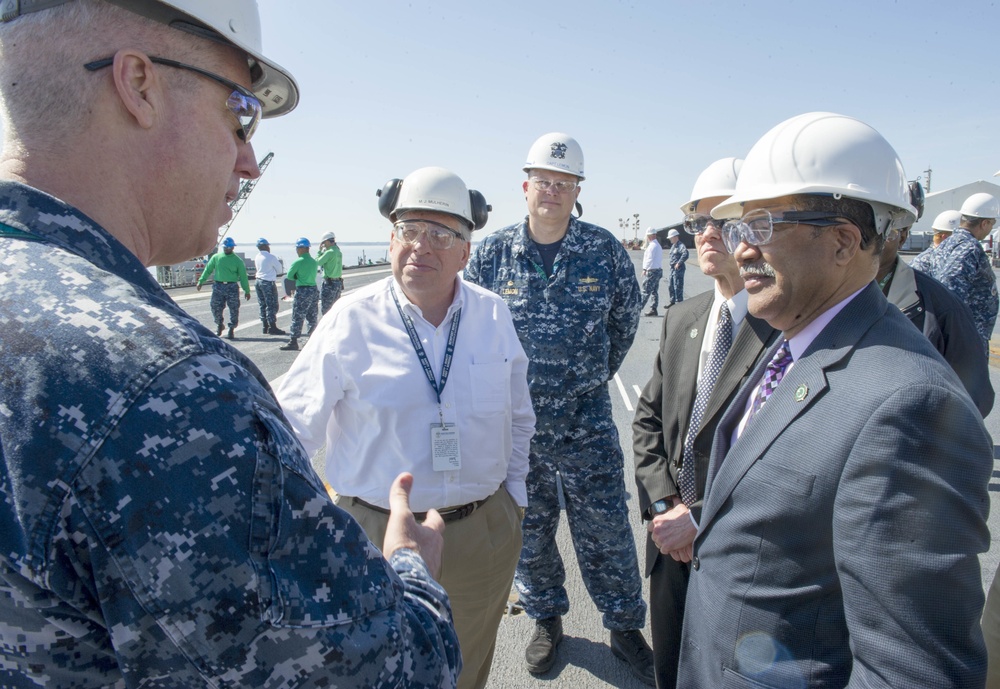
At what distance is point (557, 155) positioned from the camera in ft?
12.2

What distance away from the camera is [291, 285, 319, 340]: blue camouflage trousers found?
1235 centimetres

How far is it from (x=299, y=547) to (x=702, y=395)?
199 cm

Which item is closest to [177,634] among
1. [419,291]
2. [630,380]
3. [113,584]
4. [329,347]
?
[113,584]

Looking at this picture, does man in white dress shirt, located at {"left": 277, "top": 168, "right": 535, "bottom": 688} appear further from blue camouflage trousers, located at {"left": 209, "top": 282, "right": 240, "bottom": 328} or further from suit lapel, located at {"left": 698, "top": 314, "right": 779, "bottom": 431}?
blue camouflage trousers, located at {"left": 209, "top": 282, "right": 240, "bottom": 328}

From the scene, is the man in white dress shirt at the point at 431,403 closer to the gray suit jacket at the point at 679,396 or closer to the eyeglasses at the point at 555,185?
the gray suit jacket at the point at 679,396

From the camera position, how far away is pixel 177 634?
709 mm

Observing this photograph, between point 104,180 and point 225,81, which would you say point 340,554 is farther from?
point 225,81

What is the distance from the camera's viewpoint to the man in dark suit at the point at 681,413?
227 cm

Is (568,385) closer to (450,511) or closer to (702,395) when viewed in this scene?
(702,395)

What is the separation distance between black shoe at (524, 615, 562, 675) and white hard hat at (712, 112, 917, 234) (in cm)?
231

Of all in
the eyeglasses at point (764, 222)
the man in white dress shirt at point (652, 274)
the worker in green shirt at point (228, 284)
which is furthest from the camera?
the man in white dress shirt at point (652, 274)

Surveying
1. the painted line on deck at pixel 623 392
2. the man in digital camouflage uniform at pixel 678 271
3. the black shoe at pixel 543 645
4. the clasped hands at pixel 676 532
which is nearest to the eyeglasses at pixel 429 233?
the clasped hands at pixel 676 532

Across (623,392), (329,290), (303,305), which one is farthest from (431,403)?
(329,290)

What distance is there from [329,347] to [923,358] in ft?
6.15
